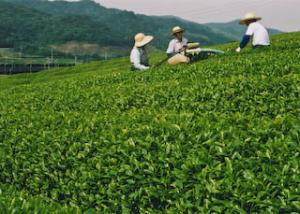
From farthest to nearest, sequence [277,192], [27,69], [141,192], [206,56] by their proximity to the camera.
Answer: [27,69] < [206,56] < [141,192] < [277,192]

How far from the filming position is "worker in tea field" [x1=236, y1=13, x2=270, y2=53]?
22.4m

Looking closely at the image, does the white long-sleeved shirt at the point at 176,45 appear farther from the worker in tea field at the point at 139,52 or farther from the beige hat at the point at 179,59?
the worker in tea field at the point at 139,52

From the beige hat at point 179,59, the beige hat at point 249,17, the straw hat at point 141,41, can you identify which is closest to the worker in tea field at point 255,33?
the beige hat at point 249,17

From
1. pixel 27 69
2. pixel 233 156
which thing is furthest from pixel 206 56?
pixel 27 69

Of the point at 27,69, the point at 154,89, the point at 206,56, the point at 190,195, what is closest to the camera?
the point at 190,195

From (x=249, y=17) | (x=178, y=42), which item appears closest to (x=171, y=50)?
(x=178, y=42)

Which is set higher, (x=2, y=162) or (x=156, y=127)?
(x=156, y=127)

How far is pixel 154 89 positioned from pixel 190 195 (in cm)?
784

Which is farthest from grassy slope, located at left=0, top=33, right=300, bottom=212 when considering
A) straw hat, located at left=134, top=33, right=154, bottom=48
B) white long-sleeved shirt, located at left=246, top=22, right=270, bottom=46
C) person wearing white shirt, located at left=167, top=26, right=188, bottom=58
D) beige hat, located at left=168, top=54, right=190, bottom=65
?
beige hat, located at left=168, top=54, right=190, bottom=65

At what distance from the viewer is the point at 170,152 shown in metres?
7.37

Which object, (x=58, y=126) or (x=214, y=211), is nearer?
(x=214, y=211)

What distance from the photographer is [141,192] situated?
7.26 m

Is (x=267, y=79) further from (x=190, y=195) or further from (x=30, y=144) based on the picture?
(x=190, y=195)

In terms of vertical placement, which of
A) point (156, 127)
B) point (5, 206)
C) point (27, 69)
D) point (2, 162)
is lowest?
point (27, 69)
